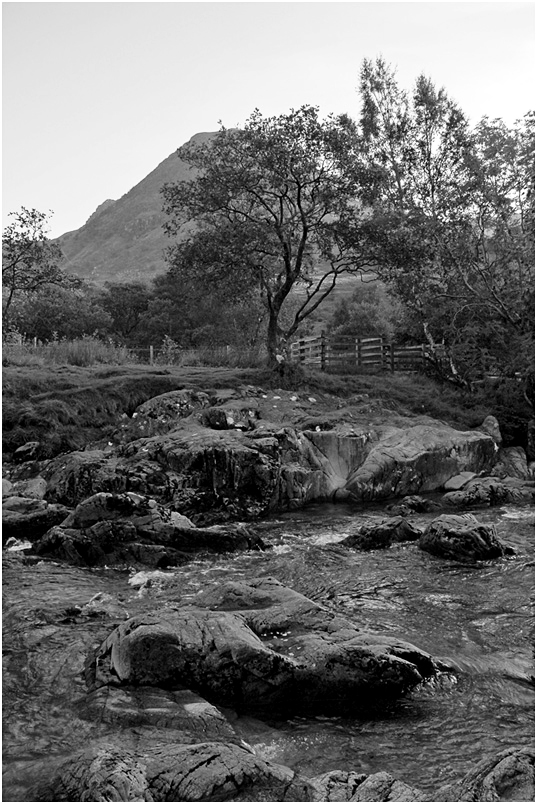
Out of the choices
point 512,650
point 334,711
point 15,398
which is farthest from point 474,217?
point 334,711

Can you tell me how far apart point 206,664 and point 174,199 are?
23.2 meters

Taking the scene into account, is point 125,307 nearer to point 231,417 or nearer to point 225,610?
point 231,417

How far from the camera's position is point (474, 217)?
28.1m

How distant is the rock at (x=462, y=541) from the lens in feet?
38.6

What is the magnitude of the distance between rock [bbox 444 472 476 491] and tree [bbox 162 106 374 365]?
10336 mm

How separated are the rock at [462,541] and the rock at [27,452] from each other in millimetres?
11795

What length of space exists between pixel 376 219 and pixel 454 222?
12.0 feet

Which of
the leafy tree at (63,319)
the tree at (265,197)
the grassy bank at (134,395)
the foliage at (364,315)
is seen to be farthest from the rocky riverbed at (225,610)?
the leafy tree at (63,319)

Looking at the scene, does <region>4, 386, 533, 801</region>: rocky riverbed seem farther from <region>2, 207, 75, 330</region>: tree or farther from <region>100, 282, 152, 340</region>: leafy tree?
<region>100, 282, 152, 340</region>: leafy tree

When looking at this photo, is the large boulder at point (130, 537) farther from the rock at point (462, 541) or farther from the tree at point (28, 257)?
the tree at point (28, 257)

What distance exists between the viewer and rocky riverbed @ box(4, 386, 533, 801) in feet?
15.9

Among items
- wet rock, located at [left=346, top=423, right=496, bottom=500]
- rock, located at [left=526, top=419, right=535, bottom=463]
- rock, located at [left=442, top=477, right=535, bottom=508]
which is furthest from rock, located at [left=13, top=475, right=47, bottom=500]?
rock, located at [left=526, top=419, right=535, bottom=463]

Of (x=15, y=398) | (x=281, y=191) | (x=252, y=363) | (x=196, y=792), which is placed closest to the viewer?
(x=196, y=792)

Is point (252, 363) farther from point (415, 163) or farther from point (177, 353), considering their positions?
point (415, 163)
